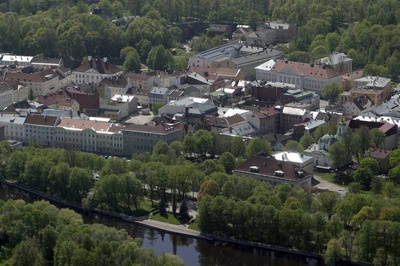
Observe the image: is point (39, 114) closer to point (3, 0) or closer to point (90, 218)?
point (90, 218)

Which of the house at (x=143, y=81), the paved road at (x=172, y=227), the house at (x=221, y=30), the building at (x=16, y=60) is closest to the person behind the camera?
the paved road at (x=172, y=227)

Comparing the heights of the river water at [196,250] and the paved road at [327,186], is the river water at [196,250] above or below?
below

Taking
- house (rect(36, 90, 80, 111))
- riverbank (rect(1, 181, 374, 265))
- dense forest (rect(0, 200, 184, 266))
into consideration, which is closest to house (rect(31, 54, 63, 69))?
house (rect(36, 90, 80, 111))

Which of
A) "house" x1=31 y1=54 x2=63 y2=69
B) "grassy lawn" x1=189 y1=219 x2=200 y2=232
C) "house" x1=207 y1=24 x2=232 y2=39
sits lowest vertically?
"house" x1=207 y1=24 x2=232 y2=39

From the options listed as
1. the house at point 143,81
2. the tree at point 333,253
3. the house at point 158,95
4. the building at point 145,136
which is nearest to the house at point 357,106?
the house at point 158,95

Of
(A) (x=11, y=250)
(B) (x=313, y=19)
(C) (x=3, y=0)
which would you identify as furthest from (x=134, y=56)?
(A) (x=11, y=250)

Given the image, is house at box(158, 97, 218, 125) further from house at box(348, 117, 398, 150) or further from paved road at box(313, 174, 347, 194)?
paved road at box(313, 174, 347, 194)

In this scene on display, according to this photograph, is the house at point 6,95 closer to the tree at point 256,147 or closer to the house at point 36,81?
the house at point 36,81
